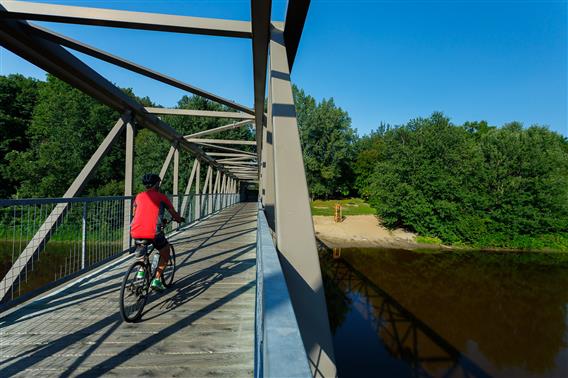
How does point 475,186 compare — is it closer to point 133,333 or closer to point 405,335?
point 405,335

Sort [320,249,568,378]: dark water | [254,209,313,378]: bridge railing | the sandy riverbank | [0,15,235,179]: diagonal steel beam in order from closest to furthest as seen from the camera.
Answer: [254,209,313,378]: bridge railing, [0,15,235,179]: diagonal steel beam, [320,249,568,378]: dark water, the sandy riverbank

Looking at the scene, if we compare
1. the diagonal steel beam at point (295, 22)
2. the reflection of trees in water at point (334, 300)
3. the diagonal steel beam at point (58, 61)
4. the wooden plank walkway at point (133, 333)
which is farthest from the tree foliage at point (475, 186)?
the diagonal steel beam at point (58, 61)

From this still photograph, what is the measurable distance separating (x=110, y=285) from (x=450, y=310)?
13.2 m

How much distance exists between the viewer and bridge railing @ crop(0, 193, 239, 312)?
10.8 ft

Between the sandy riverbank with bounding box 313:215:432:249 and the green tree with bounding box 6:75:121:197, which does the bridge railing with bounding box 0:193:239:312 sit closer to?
the sandy riverbank with bounding box 313:215:432:249

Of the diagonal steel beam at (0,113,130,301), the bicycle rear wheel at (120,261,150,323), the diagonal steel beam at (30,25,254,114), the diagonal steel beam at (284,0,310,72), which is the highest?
the diagonal steel beam at (30,25,254,114)

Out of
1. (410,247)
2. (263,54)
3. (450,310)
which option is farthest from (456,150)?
(263,54)

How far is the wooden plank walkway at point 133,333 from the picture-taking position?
224 cm

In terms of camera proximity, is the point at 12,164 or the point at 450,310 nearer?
the point at 450,310

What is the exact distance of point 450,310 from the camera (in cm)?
1247

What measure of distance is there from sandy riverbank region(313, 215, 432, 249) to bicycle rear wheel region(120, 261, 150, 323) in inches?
785

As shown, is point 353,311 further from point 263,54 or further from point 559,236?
→ point 559,236

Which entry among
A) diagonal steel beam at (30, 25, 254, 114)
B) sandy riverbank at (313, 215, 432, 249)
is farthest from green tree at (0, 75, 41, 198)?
diagonal steel beam at (30, 25, 254, 114)

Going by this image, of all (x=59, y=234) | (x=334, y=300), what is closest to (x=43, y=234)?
(x=59, y=234)
